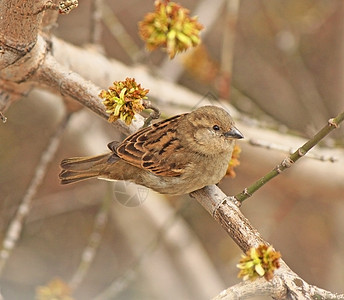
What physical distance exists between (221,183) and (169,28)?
121 inches

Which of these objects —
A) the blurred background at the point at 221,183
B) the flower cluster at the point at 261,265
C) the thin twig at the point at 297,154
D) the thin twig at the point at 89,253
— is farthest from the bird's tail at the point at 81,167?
the flower cluster at the point at 261,265

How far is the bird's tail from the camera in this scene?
300 cm

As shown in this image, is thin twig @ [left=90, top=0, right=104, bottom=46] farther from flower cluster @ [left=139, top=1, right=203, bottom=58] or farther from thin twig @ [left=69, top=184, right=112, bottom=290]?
thin twig @ [left=69, top=184, right=112, bottom=290]

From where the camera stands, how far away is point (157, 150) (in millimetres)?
2938

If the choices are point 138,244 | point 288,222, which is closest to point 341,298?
point 138,244

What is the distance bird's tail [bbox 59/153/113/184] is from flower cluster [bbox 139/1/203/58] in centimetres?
67

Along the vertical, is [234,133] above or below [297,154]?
above

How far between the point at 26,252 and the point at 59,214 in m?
0.48

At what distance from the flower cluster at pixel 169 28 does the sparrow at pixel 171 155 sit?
15.4 inches

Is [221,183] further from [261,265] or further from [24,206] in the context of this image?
[261,265]

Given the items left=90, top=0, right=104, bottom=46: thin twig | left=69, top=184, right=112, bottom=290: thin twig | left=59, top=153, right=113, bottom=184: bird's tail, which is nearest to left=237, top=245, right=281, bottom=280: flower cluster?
left=59, top=153, right=113, bottom=184: bird's tail

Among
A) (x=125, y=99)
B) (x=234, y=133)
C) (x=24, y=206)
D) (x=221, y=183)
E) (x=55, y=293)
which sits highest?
(x=221, y=183)

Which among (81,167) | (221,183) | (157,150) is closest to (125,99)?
(157,150)

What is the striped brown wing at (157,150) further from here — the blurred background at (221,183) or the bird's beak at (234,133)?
the blurred background at (221,183)
